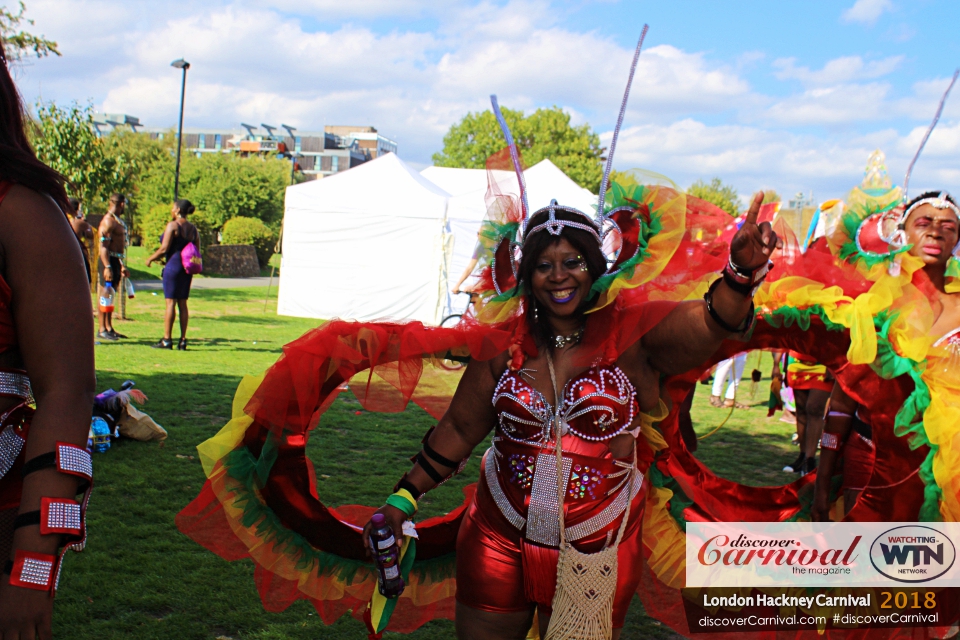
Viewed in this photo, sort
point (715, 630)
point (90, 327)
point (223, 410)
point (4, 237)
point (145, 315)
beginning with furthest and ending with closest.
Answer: point (145, 315) → point (223, 410) → point (715, 630) → point (90, 327) → point (4, 237)

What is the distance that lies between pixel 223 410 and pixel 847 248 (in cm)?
593

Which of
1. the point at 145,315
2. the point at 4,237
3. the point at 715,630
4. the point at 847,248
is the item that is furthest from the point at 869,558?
the point at 145,315

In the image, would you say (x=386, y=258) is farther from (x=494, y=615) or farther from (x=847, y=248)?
(x=494, y=615)

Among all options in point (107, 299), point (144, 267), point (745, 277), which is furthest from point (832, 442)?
point (144, 267)

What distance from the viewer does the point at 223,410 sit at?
25.0 ft

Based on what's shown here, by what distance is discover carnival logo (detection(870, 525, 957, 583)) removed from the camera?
11.2 ft

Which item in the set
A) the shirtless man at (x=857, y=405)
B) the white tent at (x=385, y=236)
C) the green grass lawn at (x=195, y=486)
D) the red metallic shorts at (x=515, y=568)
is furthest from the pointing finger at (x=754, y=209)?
the white tent at (x=385, y=236)

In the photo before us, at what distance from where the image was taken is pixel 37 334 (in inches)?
66.6

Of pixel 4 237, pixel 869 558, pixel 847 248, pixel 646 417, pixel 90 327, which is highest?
pixel 847 248

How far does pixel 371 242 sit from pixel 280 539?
44.9 ft

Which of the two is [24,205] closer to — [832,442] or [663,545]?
[663,545]

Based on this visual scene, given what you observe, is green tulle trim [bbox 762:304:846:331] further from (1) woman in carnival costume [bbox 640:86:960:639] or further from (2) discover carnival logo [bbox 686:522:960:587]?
(2) discover carnival logo [bbox 686:522:960:587]

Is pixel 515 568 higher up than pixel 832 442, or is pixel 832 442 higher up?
pixel 832 442

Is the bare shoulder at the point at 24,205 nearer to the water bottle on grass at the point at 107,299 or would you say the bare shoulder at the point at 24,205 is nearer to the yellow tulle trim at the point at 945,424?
the yellow tulle trim at the point at 945,424
